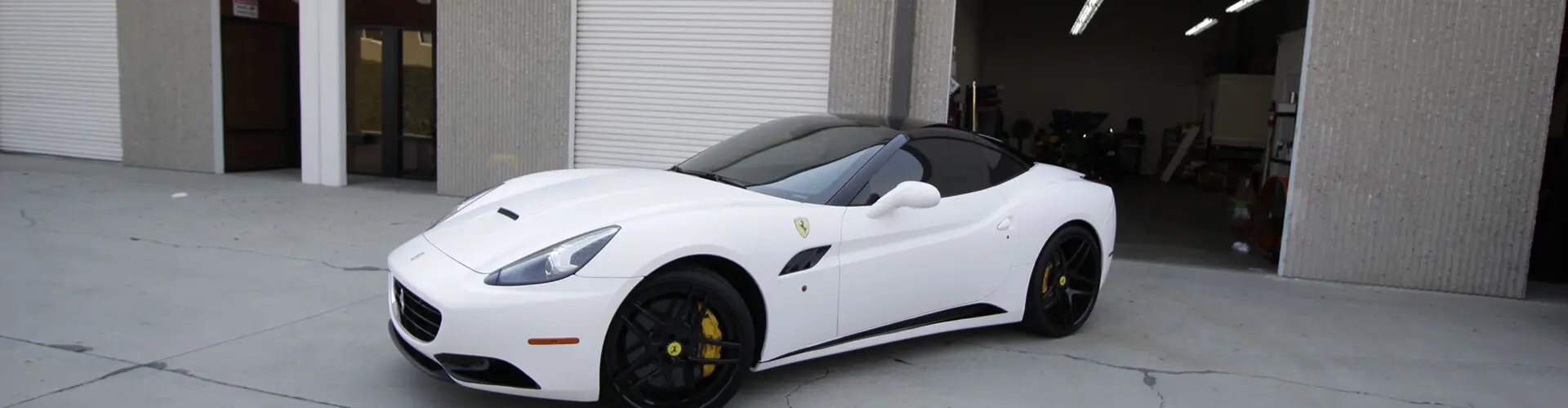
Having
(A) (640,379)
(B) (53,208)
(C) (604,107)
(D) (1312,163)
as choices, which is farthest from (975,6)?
(A) (640,379)

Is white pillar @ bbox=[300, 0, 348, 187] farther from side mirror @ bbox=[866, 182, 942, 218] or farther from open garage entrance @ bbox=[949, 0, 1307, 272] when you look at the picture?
side mirror @ bbox=[866, 182, 942, 218]

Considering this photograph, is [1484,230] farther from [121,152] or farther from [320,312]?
[121,152]

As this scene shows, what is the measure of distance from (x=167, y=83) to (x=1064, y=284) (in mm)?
10778

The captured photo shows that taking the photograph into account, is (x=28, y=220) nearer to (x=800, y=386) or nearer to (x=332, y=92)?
(x=332, y=92)

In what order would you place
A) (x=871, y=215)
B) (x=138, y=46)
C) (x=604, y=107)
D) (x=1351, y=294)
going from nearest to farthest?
1. (x=871, y=215)
2. (x=1351, y=294)
3. (x=604, y=107)
4. (x=138, y=46)

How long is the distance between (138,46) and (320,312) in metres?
8.57

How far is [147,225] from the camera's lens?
7.85 m

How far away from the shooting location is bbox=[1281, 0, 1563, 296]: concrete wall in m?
6.95

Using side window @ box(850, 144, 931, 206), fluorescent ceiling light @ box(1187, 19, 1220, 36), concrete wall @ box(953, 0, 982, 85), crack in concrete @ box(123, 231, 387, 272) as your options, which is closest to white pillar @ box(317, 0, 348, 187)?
crack in concrete @ box(123, 231, 387, 272)

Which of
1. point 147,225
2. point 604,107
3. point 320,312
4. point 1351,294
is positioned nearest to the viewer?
point 320,312

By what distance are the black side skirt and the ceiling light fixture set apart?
42.5ft

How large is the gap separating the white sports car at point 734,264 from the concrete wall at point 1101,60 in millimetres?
16358

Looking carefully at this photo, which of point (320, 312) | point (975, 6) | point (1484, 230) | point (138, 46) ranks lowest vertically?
point (320, 312)

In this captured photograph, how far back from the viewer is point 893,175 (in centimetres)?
462
